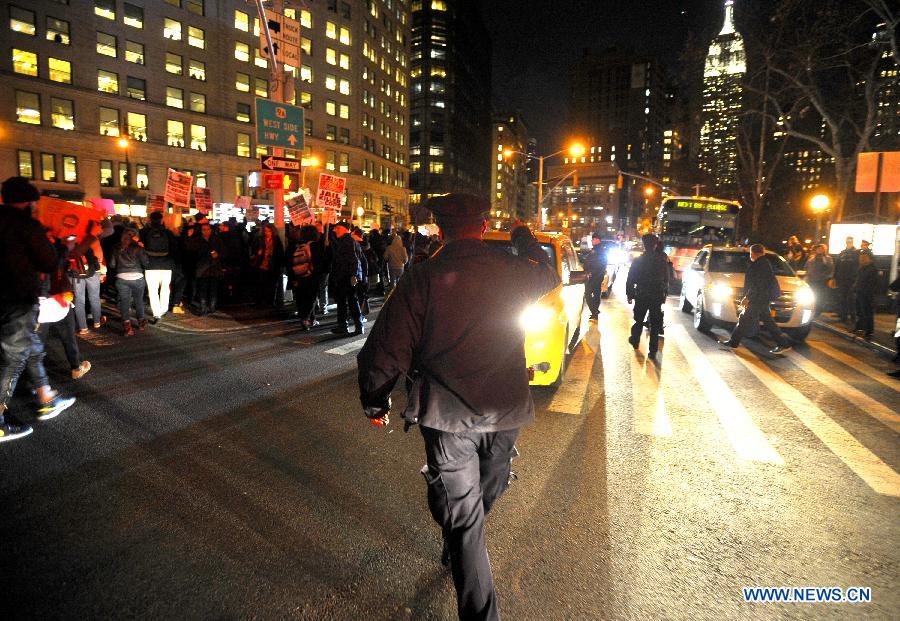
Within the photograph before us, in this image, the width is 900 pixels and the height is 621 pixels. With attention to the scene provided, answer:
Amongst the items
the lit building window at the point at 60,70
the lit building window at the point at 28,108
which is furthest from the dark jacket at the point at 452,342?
the lit building window at the point at 60,70

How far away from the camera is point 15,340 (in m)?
4.32

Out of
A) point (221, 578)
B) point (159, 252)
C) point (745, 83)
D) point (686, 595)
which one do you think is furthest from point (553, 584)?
point (745, 83)

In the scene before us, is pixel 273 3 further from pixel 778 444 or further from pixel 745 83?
pixel 745 83

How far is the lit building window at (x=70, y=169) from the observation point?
3656 cm

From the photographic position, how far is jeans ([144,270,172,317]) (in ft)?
31.7

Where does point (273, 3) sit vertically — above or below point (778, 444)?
above

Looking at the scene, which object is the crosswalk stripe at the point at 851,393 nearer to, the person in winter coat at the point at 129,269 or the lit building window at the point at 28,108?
the person in winter coat at the point at 129,269

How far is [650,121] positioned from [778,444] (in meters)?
203

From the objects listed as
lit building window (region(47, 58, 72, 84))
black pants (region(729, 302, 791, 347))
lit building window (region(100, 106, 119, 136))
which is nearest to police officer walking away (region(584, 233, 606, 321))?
black pants (region(729, 302, 791, 347))

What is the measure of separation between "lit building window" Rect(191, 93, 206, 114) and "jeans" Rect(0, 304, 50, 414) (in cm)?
4748

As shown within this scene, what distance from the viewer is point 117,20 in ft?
127

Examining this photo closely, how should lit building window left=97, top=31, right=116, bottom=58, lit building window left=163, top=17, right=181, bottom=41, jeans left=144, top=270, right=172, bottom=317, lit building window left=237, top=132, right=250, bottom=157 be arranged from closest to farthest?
jeans left=144, top=270, right=172, bottom=317
lit building window left=97, top=31, right=116, bottom=58
lit building window left=163, top=17, right=181, bottom=41
lit building window left=237, top=132, right=250, bottom=157

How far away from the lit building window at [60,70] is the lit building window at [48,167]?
→ 5.48 metres

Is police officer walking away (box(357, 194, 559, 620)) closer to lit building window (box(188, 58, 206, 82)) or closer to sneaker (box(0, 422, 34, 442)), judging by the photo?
sneaker (box(0, 422, 34, 442))
